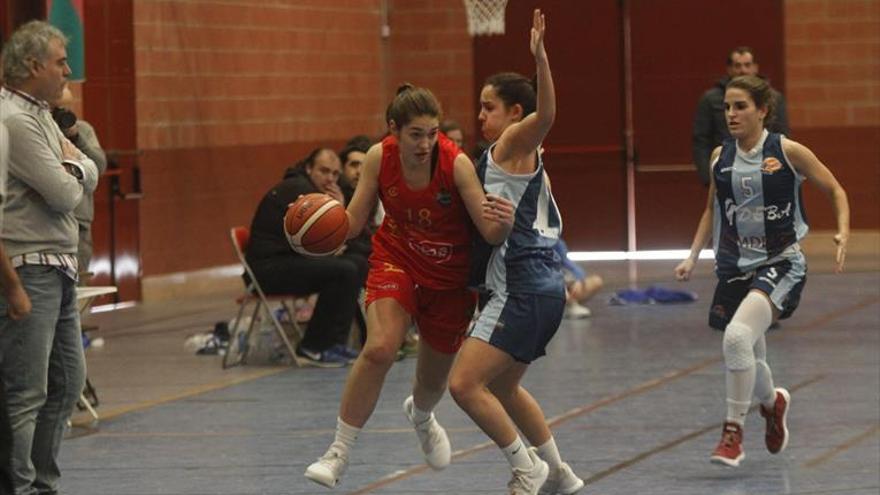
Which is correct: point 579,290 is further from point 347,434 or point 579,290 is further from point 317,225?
point 347,434

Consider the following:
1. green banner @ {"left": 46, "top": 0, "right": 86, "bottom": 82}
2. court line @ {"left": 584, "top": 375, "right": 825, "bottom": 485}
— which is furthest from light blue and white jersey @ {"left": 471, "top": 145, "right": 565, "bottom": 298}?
green banner @ {"left": 46, "top": 0, "right": 86, "bottom": 82}

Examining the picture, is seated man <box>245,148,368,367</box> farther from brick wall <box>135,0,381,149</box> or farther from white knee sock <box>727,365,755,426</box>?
white knee sock <box>727,365,755,426</box>

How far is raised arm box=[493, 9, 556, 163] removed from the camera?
6582 millimetres

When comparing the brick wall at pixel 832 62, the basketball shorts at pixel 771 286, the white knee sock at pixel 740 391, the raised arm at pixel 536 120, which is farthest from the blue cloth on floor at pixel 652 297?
the raised arm at pixel 536 120

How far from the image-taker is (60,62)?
258 inches

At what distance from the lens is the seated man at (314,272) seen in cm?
1164

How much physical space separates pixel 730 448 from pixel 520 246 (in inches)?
61.9

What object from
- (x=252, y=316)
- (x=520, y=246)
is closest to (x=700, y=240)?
(x=520, y=246)

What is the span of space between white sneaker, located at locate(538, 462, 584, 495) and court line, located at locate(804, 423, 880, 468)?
1.26 m

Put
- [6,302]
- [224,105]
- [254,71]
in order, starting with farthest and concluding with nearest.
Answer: [254,71] < [224,105] < [6,302]

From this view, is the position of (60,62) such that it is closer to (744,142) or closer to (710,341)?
(744,142)

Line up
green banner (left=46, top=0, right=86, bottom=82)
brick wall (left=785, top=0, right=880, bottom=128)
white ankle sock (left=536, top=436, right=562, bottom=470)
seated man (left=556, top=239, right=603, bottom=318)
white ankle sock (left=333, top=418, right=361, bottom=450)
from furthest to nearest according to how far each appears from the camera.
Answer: brick wall (left=785, top=0, right=880, bottom=128)
seated man (left=556, top=239, right=603, bottom=318)
green banner (left=46, top=0, right=86, bottom=82)
white ankle sock (left=536, top=436, right=562, bottom=470)
white ankle sock (left=333, top=418, right=361, bottom=450)

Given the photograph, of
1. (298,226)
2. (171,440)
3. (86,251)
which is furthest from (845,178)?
(298,226)

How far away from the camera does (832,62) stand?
19125mm
